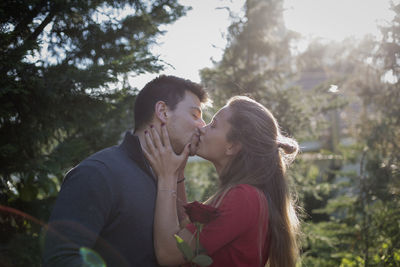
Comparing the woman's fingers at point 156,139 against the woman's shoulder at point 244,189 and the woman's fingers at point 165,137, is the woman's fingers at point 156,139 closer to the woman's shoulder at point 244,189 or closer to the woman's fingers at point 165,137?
the woman's fingers at point 165,137

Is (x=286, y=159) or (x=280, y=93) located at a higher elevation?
(x=280, y=93)

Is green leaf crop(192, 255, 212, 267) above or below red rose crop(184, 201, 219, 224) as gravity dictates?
below

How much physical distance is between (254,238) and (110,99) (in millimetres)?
2459

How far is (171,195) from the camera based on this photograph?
2279 millimetres

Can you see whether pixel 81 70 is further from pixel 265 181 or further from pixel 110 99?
pixel 265 181

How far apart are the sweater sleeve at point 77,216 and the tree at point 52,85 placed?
4.22 ft

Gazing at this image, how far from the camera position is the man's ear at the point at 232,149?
9.22 ft

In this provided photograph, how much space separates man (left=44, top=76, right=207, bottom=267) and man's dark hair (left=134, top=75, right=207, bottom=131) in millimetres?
259

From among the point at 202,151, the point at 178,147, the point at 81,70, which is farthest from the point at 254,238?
the point at 81,70

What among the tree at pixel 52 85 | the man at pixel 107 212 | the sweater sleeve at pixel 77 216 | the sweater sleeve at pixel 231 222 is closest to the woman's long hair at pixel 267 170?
the sweater sleeve at pixel 231 222

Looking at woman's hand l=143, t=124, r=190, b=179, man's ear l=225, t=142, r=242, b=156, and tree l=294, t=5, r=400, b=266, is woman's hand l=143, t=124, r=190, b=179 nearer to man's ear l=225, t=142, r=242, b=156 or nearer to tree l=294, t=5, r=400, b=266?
man's ear l=225, t=142, r=242, b=156

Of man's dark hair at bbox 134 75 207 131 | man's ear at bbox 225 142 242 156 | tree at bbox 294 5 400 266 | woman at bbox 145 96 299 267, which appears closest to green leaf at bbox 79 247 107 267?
woman at bbox 145 96 299 267

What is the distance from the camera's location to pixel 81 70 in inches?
131

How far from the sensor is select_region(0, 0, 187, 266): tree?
305cm
